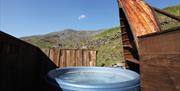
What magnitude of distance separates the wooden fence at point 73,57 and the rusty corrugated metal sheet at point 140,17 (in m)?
2.75

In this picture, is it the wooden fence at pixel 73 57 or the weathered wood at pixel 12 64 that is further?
the wooden fence at pixel 73 57

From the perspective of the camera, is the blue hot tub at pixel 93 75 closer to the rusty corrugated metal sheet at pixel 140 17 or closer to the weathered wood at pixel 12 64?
the weathered wood at pixel 12 64

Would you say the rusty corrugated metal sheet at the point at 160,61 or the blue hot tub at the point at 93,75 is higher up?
the rusty corrugated metal sheet at the point at 160,61

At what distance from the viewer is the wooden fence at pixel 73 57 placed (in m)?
6.74

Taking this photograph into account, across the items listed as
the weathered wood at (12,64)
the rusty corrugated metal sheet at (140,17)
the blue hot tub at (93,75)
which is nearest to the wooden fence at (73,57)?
the blue hot tub at (93,75)

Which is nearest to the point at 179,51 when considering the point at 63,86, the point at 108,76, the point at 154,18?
the point at 63,86

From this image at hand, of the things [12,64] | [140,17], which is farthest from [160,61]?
[12,64]

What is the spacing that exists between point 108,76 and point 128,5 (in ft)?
8.41

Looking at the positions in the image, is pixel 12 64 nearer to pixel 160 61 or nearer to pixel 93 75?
pixel 160 61

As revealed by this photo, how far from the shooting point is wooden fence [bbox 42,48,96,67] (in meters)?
6.74

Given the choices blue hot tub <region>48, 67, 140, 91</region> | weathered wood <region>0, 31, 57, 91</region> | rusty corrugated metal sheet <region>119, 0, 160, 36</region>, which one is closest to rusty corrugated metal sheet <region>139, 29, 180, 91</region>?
rusty corrugated metal sheet <region>119, 0, 160, 36</region>

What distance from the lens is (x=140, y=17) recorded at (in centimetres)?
401

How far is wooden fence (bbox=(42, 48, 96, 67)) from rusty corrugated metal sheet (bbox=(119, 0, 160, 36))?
2754 mm

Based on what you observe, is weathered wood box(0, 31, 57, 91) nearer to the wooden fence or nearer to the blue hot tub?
the blue hot tub
